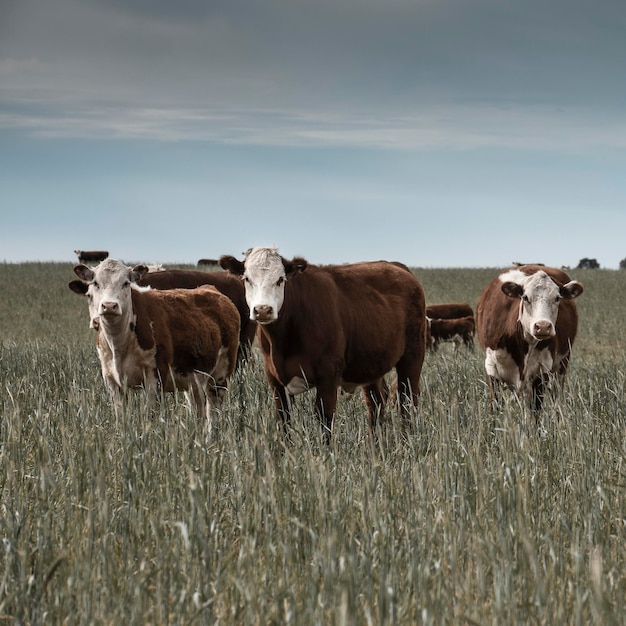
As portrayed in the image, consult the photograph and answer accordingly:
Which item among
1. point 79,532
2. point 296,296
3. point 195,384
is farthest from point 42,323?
point 79,532

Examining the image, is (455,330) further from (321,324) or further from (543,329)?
(321,324)

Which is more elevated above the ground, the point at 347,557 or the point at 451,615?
the point at 347,557

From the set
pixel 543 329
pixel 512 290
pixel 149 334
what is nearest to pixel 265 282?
pixel 149 334

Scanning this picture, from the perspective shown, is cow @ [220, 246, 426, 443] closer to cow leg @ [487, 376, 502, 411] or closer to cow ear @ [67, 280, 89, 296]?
cow leg @ [487, 376, 502, 411]

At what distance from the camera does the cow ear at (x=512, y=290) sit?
823 centimetres

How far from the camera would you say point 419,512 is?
3982 mm

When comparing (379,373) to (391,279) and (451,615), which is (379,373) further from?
(451,615)

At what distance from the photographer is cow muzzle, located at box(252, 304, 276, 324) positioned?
641cm

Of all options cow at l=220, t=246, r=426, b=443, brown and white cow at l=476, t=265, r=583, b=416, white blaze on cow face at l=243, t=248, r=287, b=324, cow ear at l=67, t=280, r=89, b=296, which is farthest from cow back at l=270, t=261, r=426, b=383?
cow ear at l=67, t=280, r=89, b=296

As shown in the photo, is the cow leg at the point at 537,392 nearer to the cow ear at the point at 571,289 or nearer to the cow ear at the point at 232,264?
the cow ear at the point at 571,289

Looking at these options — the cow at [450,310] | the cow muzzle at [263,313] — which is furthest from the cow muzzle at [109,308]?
the cow at [450,310]

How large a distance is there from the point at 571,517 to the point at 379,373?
3.48 m

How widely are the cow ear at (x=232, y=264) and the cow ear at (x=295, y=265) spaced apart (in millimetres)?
391

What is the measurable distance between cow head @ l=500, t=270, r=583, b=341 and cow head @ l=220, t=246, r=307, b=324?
2.43 m
